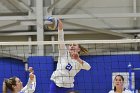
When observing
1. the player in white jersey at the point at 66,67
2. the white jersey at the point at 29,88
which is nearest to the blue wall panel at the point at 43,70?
the player in white jersey at the point at 66,67

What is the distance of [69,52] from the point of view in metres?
4.72

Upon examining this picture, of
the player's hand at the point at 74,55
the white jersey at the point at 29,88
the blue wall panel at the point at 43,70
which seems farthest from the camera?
the blue wall panel at the point at 43,70

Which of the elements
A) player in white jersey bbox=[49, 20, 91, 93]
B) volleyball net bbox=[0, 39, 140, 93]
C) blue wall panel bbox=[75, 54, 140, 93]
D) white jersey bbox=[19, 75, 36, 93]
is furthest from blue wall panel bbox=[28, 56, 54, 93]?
white jersey bbox=[19, 75, 36, 93]

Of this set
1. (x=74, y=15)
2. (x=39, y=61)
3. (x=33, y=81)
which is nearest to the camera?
(x=33, y=81)

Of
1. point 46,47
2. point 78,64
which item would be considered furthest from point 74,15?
point 78,64

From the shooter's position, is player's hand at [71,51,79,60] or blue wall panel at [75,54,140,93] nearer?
player's hand at [71,51,79,60]

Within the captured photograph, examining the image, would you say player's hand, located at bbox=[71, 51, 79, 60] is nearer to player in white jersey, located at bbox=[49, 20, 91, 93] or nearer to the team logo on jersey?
player in white jersey, located at bbox=[49, 20, 91, 93]

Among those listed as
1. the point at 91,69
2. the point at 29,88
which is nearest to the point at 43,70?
the point at 91,69

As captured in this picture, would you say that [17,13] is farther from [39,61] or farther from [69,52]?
[69,52]

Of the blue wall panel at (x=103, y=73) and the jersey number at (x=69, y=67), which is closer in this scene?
the jersey number at (x=69, y=67)

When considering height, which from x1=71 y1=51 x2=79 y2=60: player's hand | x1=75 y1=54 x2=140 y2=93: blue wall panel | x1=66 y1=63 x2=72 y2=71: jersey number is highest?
x1=71 y1=51 x2=79 y2=60: player's hand

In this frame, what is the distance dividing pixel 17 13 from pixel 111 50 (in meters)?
2.44

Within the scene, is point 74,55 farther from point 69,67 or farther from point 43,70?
point 43,70

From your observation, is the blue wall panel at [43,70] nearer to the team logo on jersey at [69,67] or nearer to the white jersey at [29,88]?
the team logo on jersey at [69,67]
